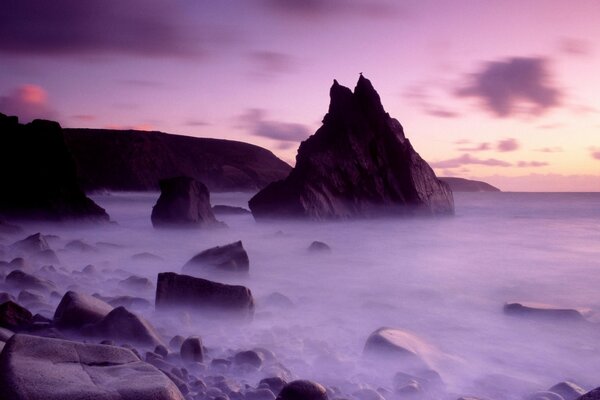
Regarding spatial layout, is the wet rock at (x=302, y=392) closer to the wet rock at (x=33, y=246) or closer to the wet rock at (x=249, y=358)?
the wet rock at (x=249, y=358)

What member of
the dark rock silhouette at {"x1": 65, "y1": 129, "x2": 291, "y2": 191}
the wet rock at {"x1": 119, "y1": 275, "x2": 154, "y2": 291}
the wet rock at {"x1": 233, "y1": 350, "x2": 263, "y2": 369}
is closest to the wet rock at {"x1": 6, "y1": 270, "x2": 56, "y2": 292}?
the wet rock at {"x1": 119, "y1": 275, "x2": 154, "y2": 291}

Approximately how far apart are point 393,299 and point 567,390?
11.8 ft

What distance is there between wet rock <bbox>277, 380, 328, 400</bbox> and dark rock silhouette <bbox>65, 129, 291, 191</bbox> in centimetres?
8030

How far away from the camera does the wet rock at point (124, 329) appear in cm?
400

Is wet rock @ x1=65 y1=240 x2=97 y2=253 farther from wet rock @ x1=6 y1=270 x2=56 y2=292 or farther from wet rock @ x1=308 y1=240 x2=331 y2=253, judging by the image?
wet rock @ x1=308 y1=240 x2=331 y2=253

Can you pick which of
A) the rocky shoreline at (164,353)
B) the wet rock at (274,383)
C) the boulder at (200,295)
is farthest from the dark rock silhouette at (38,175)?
the wet rock at (274,383)

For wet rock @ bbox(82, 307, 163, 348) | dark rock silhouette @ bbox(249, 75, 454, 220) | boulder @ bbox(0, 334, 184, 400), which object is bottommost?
wet rock @ bbox(82, 307, 163, 348)

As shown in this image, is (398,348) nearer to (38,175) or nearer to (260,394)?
(260,394)

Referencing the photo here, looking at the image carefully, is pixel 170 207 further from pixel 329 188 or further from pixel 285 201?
pixel 329 188

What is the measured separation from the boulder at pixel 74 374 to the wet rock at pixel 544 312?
4.84 m

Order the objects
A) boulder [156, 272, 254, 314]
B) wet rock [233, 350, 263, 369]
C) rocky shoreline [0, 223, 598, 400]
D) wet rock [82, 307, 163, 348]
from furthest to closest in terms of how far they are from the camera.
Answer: boulder [156, 272, 254, 314] → wet rock [82, 307, 163, 348] → wet rock [233, 350, 263, 369] → rocky shoreline [0, 223, 598, 400]

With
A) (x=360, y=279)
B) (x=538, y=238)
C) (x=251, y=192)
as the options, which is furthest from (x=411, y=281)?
(x=251, y=192)

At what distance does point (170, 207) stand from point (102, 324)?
12539 mm

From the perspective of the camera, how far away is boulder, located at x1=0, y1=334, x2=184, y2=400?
208cm
